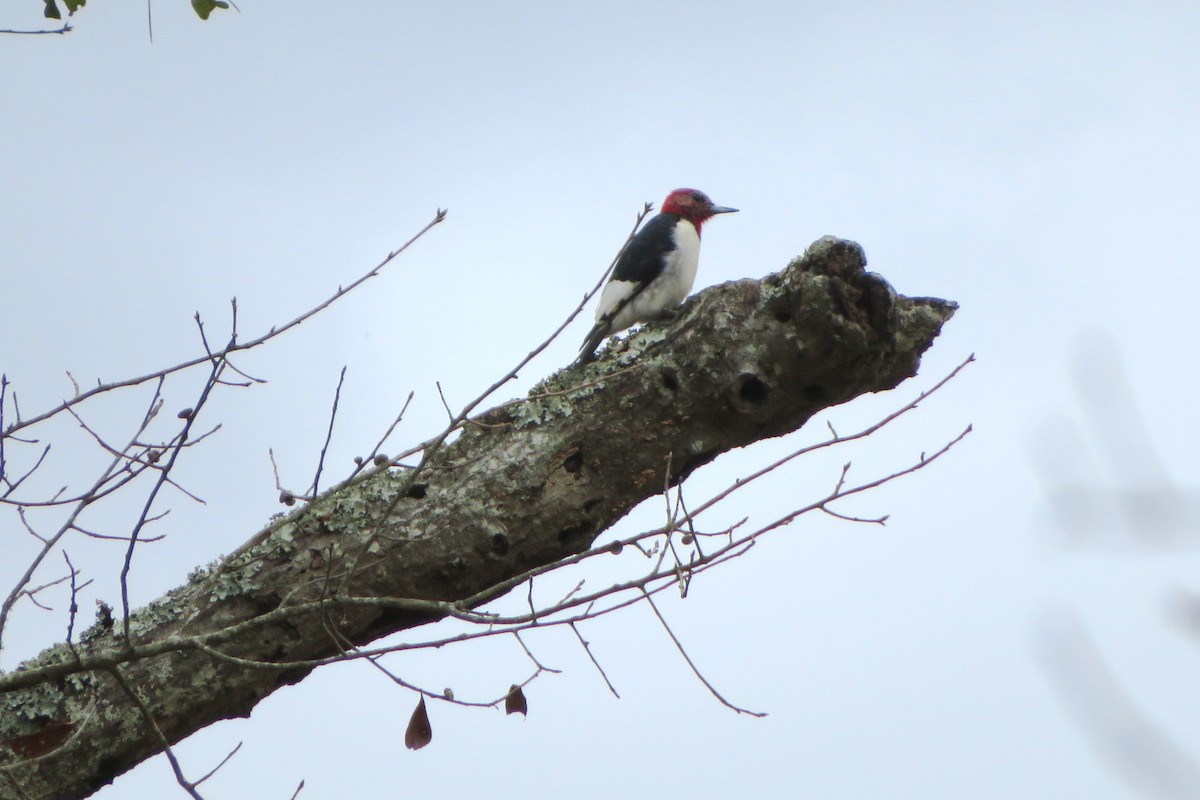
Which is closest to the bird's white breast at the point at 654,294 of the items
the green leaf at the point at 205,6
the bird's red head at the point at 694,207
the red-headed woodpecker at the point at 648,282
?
the red-headed woodpecker at the point at 648,282

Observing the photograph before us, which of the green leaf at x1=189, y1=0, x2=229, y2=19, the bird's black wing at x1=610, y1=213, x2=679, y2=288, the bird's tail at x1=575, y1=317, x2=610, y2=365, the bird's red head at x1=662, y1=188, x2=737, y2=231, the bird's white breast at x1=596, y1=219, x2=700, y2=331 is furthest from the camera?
the bird's red head at x1=662, y1=188, x2=737, y2=231

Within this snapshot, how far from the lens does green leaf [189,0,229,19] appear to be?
2.93 m

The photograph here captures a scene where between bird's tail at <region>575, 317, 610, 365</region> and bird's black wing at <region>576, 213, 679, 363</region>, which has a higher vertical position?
bird's black wing at <region>576, 213, 679, 363</region>

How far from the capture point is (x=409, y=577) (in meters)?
3.19

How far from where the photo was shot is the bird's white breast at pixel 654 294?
518 centimetres

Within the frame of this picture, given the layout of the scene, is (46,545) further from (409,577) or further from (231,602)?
(409,577)

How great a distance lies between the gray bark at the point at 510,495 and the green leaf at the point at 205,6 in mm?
1216

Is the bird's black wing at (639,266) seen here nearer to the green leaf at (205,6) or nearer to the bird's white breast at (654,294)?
the bird's white breast at (654,294)

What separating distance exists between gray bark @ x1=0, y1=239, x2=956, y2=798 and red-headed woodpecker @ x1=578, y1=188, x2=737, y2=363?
161cm

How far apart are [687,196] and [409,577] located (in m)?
4.26

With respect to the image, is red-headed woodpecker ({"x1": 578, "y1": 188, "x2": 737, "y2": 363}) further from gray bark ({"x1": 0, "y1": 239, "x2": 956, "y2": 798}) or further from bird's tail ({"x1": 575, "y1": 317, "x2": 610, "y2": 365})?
gray bark ({"x1": 0, "y1": 239, "x2": 956, "y2": 798})

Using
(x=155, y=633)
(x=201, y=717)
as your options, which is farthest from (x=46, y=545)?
(x=201, y=717)

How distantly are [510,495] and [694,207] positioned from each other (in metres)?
4.02

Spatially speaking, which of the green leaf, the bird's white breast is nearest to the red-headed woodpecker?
the bird's white breast
